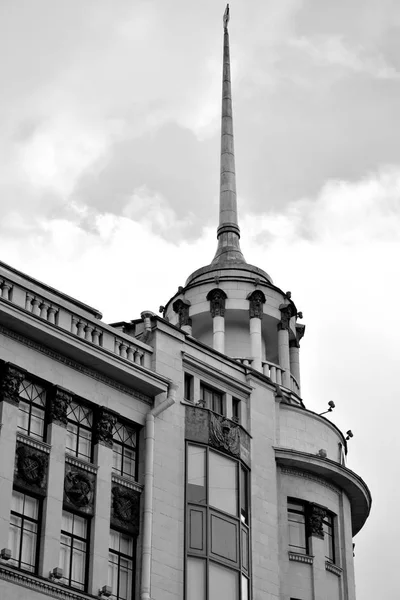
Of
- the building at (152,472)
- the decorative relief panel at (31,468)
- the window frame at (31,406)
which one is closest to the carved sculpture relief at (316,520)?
the building at (152,472)

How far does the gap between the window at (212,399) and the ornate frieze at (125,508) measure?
5.86 meters

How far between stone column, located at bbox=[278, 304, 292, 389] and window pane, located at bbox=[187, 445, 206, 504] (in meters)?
12.7

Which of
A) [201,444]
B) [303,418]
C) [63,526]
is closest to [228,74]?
[303,418]

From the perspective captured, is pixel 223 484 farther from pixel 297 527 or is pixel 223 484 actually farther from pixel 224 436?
pixel 297 527

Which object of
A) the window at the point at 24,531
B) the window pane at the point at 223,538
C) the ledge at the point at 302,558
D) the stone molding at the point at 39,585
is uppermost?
the ledge at the point at 302,558

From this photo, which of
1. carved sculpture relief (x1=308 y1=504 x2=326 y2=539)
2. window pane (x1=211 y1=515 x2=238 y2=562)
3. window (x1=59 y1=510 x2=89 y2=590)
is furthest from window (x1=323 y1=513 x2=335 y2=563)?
window (x1=59 y1=510 x2=89 y2=590)

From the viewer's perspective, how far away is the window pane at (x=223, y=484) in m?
43.0

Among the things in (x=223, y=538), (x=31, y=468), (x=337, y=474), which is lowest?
(x=223, y=538)

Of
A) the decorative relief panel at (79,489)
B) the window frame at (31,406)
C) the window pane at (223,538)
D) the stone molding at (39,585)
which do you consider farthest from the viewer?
the window pane at (223,538)

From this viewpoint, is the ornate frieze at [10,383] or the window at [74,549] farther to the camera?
the ornate frieze at [10,383]

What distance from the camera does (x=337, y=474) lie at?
48.1 meters

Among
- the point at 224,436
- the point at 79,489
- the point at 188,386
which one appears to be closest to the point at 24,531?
the point at 79,489

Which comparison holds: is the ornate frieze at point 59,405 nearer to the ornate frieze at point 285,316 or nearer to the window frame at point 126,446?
the window frame at point 126,446

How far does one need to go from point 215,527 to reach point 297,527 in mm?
5563
